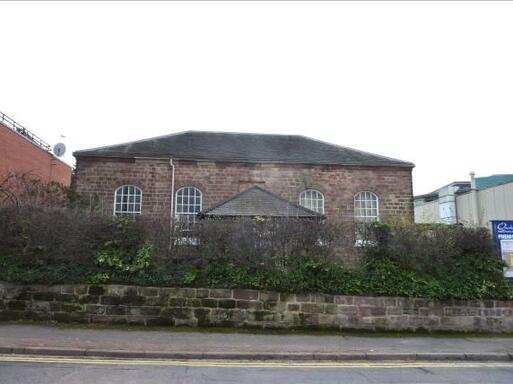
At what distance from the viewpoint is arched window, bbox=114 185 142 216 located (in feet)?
77.4

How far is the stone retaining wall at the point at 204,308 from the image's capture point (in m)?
10.9

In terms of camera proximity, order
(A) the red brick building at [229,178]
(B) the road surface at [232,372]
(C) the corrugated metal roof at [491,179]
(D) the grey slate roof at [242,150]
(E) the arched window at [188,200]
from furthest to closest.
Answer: (C) the corrugated metal roof at [491,179] < (D) the grey slate roof at [242,150] < (E) the arched window at [188,200] < (A) the red brick building at [229,178] < (B) the road surface at [232,372]

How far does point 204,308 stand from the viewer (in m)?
11.0

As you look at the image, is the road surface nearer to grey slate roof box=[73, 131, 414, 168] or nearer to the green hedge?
the green hedge

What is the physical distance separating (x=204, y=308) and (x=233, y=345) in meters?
1.93

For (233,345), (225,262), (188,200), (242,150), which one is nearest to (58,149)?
(188,200)

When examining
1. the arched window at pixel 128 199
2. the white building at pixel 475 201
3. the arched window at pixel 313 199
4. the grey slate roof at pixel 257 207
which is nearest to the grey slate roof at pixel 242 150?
the arched window at pixel 313 199

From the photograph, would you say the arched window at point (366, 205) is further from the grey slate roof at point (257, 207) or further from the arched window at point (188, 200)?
the arched window at point (188, 200)

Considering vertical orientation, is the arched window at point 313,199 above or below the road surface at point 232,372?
above

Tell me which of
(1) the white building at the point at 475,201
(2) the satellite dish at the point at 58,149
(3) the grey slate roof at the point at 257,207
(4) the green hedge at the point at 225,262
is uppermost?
(2) the satellite dish at the point at 58,149

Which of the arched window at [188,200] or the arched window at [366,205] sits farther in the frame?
the arched window at [366,205]

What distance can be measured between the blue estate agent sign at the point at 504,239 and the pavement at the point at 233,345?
2498mm

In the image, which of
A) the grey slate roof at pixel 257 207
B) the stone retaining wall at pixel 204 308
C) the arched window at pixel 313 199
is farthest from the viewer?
the arched window at pixel 313 199

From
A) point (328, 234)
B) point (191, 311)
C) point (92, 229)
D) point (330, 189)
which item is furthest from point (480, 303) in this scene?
point (330, 189)
